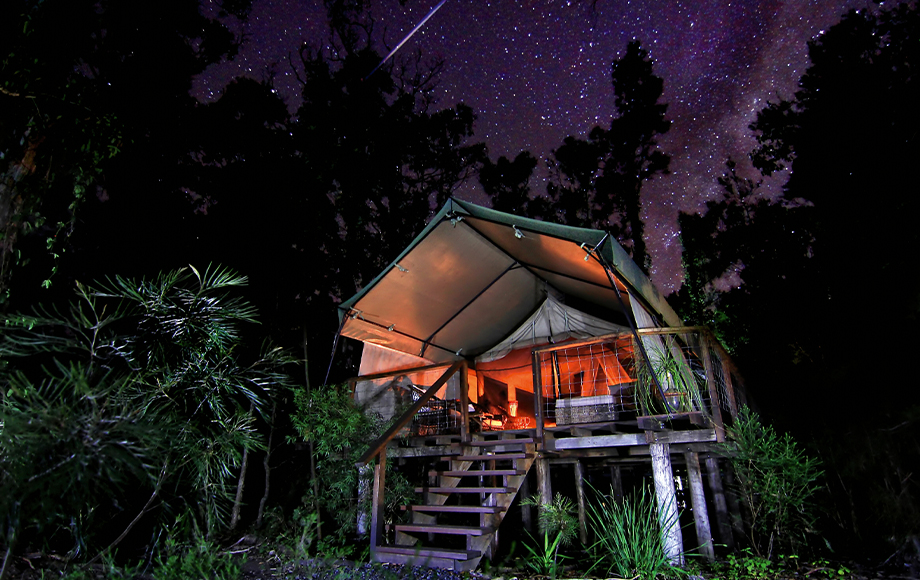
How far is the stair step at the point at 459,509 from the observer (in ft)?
15.5

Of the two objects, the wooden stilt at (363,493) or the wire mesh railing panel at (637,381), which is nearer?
the wire mesh railing panel at (637,381)

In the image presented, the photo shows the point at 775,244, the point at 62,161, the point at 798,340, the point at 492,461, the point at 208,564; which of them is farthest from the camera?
the point at 775,244

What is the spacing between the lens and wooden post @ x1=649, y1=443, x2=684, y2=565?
4404mm

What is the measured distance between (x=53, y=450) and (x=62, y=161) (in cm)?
359

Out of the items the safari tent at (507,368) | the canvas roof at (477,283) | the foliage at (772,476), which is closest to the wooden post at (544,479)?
the safari tent at (507,368)

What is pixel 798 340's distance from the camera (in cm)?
1361

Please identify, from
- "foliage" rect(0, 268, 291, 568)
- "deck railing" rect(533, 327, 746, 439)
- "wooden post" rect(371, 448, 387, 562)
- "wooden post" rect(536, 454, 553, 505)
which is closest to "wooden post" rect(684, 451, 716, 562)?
"deck railing" rect(533, 327, 746, 439)

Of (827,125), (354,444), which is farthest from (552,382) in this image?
(827,125)

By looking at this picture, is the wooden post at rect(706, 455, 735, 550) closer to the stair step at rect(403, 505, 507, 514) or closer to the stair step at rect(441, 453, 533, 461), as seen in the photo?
the stair step at rect(441, 453, 533, 461)

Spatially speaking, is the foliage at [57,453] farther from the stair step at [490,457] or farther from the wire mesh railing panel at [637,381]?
the wire mesh railing panel at [637,381]

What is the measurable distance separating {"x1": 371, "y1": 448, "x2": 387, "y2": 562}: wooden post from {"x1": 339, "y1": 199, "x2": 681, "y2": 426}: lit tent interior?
1808 millimetres

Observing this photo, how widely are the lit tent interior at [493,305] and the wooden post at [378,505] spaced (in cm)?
181

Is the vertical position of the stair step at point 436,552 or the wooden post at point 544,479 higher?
the wooden post at point 544,479

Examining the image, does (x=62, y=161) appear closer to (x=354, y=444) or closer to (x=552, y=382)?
(x=354, y=444)
